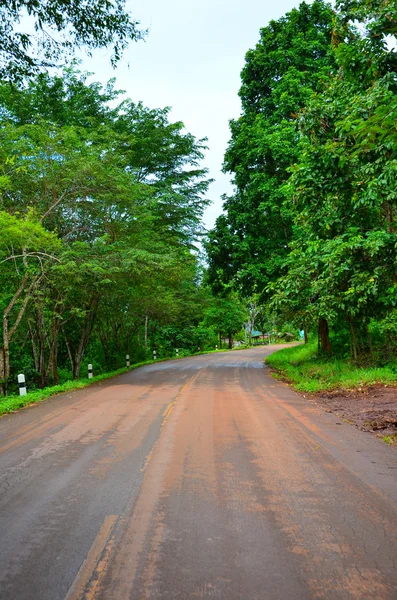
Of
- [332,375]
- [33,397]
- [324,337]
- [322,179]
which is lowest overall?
[332,375]

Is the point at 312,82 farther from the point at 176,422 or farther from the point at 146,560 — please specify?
the point at 146,560

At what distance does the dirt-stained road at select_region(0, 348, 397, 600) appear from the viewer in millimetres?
2467

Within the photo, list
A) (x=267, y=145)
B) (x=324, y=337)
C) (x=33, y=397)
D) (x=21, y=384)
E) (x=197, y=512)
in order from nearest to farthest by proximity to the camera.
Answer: (x=197, y=512) < (x=33, y=397) < (x=21, y=384) < (x=324, y=337) < (x=267, y=145)

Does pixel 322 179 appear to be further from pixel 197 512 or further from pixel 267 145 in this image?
pixel 197 512

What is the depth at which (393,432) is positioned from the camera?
20.5ft

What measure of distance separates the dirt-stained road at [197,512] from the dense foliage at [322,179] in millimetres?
3403

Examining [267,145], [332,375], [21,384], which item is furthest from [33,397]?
[267,145]

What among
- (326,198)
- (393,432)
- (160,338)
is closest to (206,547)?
(393,432)

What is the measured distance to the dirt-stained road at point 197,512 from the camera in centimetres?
247

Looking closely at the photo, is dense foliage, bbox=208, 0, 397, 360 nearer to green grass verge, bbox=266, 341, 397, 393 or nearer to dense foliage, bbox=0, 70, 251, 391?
green grass verge, bbox=266, 341, 397, 393

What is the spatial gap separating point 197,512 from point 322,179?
853 cm

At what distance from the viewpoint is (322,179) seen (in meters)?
9.83

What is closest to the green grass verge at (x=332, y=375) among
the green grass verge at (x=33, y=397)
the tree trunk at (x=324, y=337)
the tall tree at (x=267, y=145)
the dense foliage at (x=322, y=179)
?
the tree trunk at (x=324, y=337)

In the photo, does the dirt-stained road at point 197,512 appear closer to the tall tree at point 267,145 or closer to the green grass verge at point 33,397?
the green grass verge at point 33,397
